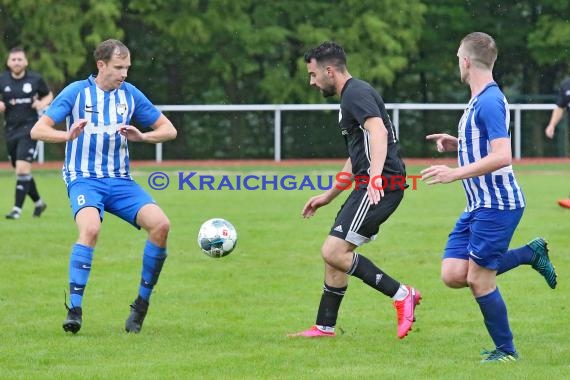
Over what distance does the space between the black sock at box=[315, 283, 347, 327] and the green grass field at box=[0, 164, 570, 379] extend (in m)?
0.18

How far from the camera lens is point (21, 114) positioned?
1630cm

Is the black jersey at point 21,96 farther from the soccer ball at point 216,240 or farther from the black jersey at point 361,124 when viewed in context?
the black jersey at point 361,124

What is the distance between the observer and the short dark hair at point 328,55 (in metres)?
8.13

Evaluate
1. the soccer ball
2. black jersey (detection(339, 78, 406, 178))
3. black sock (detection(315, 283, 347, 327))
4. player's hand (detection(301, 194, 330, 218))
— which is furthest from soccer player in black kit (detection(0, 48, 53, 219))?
black jersey (detection(339, 78, 406, 178))

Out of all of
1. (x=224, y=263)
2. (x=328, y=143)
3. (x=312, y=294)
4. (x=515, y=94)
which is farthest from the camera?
A: (x=515, y=94)

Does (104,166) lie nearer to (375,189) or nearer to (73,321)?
(73,321)

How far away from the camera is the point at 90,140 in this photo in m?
8.68

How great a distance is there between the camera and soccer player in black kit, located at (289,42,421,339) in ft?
26.4

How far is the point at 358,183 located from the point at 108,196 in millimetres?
1727

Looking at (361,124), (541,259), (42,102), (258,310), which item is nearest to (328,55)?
(361,124)

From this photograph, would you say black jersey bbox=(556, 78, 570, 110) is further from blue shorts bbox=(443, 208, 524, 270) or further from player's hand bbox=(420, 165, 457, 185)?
player's hand bbox=(420, 165, 457, 185)

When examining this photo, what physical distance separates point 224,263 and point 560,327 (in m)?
4.45

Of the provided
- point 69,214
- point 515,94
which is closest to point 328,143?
point 515,94

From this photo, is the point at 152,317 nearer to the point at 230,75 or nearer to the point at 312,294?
the point at 312,294
